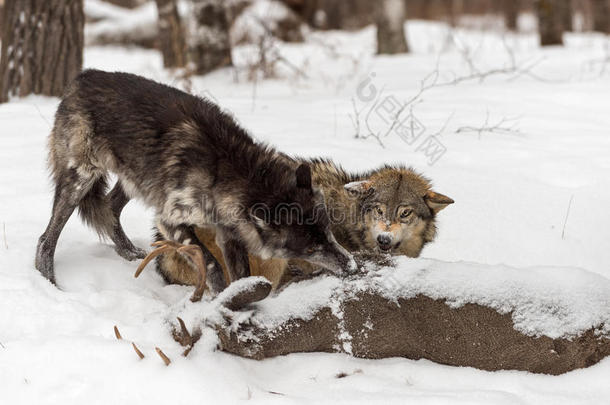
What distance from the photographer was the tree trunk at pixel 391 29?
12391 millimetres

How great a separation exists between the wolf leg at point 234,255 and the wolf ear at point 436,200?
63.0 inches

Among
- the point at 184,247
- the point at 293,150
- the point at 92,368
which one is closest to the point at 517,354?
the point at 184,247

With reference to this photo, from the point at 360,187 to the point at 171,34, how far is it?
7.90 metres

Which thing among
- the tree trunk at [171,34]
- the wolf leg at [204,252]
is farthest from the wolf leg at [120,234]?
the tree trunk at [171,34]

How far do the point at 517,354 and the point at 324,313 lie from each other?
115cm

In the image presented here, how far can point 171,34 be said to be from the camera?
11.6 m

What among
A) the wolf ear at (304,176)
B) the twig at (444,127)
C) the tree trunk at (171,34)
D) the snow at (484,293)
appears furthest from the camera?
the tree trunk at (171,34)

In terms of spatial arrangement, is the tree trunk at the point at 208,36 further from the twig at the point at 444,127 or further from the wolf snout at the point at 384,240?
the wolf snout at the point at 384,240

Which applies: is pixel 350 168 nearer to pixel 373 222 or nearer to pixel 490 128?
pixel 373 222

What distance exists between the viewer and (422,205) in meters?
5.00

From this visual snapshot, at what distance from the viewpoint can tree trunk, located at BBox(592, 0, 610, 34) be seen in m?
18.2

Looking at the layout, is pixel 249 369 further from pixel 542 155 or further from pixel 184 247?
pixel 542 155

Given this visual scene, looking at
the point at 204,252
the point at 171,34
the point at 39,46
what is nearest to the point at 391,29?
the point at 171,34

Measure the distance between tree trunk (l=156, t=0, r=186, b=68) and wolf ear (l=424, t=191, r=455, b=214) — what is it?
6.79m
